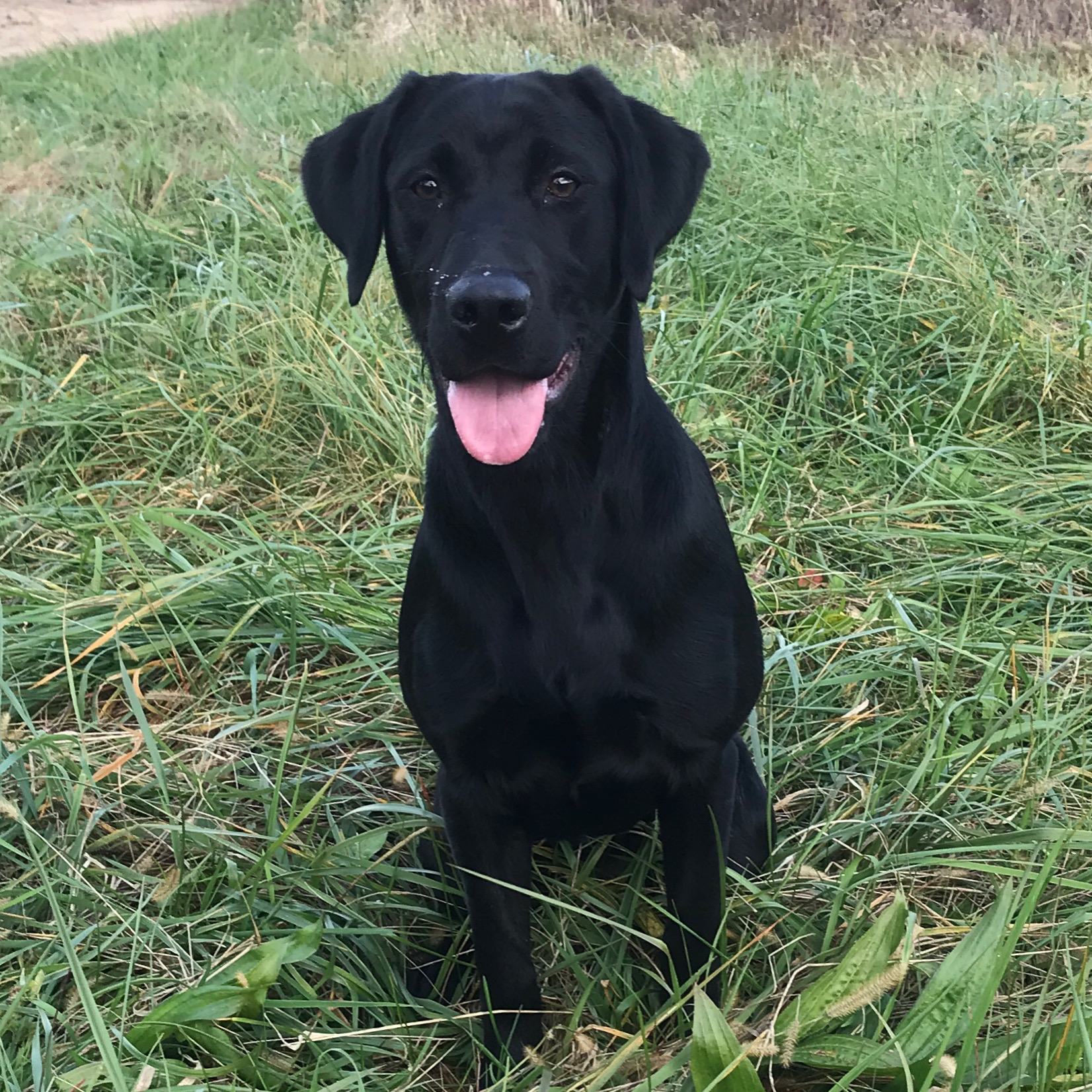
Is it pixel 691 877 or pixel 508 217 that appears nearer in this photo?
pixel 508 217

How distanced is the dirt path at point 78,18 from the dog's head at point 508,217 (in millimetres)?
6472

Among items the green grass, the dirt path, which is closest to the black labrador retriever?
the green grass

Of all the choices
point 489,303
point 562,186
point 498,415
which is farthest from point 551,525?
point 562,186

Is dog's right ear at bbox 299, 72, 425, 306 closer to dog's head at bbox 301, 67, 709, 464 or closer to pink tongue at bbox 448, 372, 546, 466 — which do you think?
dog's head at bbox 301, 67, 709, 464

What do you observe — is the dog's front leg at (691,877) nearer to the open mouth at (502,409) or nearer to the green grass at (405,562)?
the green grass at (405,562)

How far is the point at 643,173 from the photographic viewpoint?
1.51m

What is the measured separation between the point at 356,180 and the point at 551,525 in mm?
615

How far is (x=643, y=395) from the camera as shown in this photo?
150 cm

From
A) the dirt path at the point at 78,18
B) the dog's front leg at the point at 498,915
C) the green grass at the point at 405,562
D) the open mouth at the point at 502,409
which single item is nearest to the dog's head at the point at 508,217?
the open mouth at the point at 502,409

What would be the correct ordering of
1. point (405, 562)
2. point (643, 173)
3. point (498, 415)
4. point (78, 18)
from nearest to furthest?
point (498, 415)
point (643, 173)
point (405, 562)
point (78, 18)

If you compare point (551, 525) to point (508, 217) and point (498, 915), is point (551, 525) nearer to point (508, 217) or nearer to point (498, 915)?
point (508, 217)

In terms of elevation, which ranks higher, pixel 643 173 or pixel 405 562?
pixel 643 173

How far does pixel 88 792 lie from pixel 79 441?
131 cm

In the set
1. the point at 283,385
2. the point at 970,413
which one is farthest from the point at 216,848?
the point at 970,413
